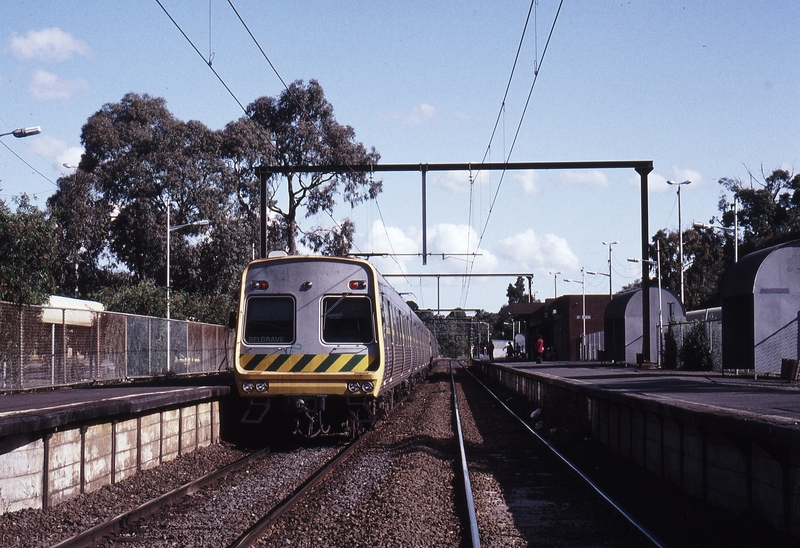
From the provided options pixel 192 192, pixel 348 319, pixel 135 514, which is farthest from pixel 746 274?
pixel 192 192

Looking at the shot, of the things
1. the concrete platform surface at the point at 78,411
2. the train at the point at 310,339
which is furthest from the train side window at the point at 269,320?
the concrete platform surface at the point at 78,411

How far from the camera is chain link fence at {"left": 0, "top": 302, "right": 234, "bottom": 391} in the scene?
1595 centimetres

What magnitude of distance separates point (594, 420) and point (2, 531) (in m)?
9.85

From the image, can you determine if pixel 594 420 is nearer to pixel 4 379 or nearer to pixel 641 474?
pixel 641 474

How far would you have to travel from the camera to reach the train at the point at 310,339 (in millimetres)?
12992

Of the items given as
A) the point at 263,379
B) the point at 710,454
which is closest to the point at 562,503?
the point at 710,454

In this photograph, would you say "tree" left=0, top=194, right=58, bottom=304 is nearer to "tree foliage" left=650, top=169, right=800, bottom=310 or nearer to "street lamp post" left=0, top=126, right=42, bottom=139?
"street lamp post" left=0, top=126, right=42, bottom=139

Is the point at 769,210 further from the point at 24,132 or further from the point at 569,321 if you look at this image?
the point at 24,132

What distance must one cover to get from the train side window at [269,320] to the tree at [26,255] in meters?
9.49

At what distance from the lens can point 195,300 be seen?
125ft

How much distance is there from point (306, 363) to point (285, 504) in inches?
203

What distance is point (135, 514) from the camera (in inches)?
296

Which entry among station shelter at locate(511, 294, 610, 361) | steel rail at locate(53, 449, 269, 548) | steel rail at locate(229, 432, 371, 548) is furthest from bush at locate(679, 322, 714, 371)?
station shelter at locate(511, 294, 610, 361)

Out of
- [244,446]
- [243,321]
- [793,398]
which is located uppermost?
[243,321]
